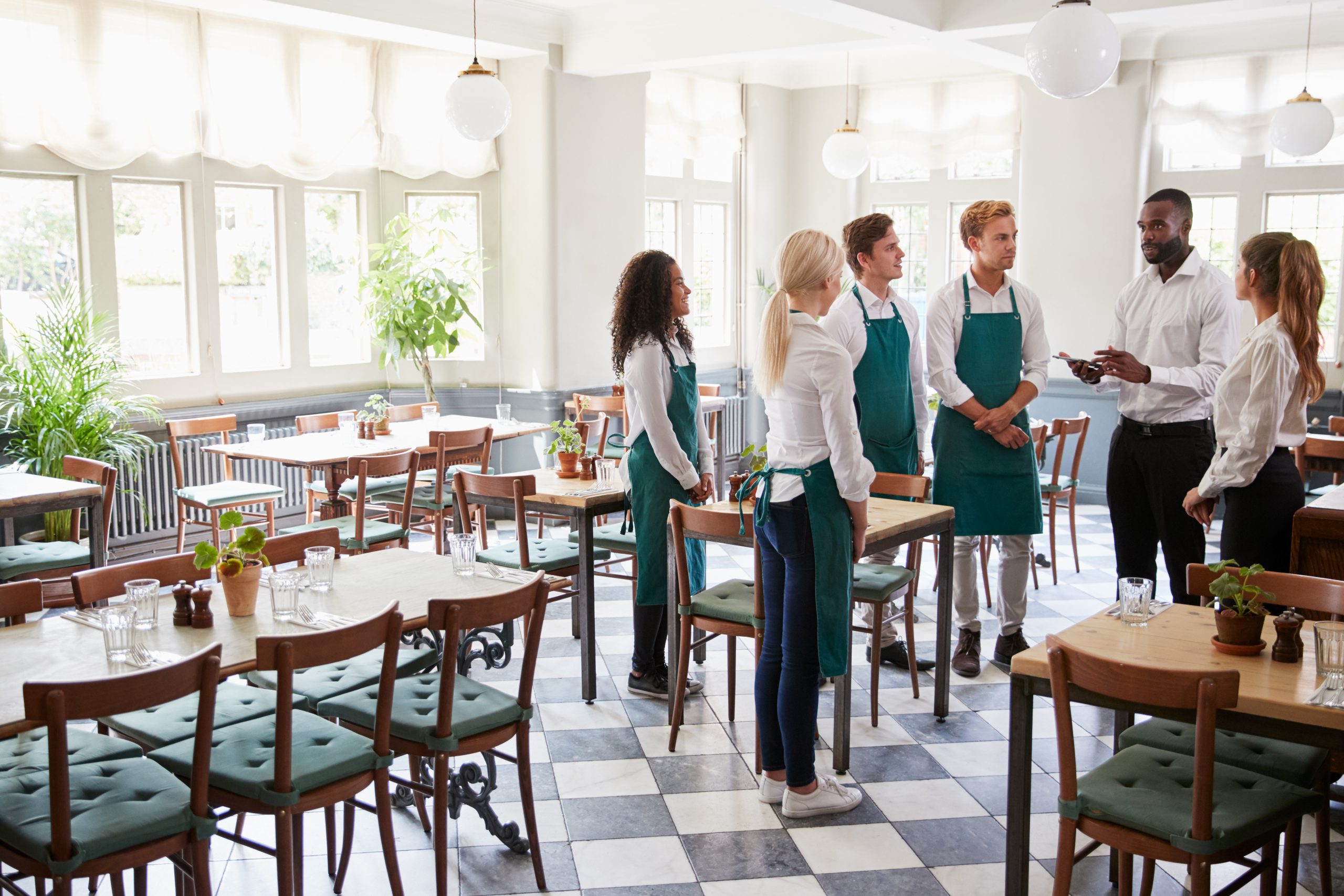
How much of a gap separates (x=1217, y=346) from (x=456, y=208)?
5.45 metres

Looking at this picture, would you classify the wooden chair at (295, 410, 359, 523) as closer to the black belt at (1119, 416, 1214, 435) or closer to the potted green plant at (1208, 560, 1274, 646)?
the black belt at (1119, 416, 1214, 435)

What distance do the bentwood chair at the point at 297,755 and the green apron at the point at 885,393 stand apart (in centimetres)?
243

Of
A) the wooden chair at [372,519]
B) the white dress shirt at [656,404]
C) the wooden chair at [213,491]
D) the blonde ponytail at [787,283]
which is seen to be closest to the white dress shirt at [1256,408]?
the blonde ponytail at [787,283]

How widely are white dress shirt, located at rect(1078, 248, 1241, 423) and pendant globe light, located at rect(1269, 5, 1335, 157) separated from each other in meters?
3.05

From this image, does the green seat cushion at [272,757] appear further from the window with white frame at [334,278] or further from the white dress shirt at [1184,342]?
the window with white frame at [334,278]

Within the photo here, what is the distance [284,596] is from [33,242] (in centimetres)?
459

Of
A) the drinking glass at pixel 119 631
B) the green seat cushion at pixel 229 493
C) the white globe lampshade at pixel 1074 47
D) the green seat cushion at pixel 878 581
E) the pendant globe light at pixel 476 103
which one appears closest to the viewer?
the drinking glass at pixel 119 631

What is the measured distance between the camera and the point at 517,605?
3084 millimetres

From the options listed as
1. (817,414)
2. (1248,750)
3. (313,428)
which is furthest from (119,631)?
(313,428)

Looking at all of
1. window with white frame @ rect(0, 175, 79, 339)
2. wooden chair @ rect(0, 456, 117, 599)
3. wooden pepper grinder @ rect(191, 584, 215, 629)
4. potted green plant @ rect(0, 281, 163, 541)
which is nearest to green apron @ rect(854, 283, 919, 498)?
wooden pepper grinder @ rect(191, 584, 215, 629)

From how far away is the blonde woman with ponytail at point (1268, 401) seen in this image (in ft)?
12.2

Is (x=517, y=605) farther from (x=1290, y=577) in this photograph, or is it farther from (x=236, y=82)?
(x=236, y=82)

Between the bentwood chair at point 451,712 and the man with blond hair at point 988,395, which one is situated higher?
the man with blond hair at point 988,395

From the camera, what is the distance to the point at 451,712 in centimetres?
305
